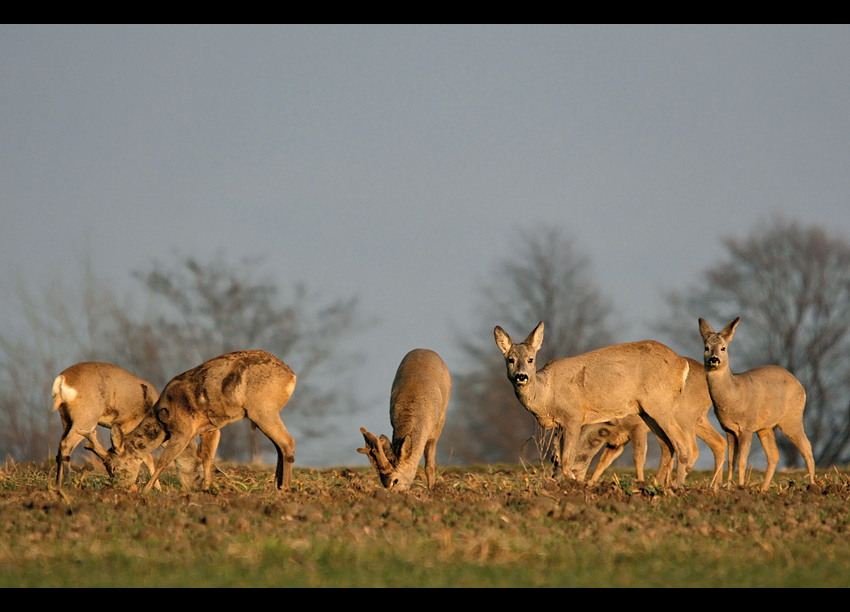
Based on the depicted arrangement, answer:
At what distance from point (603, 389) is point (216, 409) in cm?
530

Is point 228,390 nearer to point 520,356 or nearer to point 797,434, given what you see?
point 520,356

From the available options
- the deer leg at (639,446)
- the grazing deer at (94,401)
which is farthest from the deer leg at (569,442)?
the grazing deer at (94,401)

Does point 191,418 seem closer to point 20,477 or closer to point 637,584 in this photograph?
point 20,477

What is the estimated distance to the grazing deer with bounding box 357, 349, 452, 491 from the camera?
40.7 ft

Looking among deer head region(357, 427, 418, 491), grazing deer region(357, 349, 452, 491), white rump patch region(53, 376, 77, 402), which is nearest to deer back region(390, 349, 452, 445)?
grazing deer region(357, 349, 452, 491)

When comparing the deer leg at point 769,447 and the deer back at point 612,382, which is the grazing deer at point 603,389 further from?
the deer leg at point 769,447

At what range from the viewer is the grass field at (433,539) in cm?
663

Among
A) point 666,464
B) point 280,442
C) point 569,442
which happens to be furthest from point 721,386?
point 280,442

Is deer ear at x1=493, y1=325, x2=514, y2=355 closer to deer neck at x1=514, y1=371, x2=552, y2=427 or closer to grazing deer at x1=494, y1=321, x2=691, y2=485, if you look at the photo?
grazing deer at x1=494, y1=321, x2=691, y2=485

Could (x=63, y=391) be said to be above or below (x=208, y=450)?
Result: above

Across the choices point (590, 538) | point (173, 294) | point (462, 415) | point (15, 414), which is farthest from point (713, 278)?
point (590, 538)

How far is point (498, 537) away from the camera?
7715 mm

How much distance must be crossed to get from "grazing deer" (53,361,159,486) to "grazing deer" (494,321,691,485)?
6.11 meters

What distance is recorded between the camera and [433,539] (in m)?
7.81
